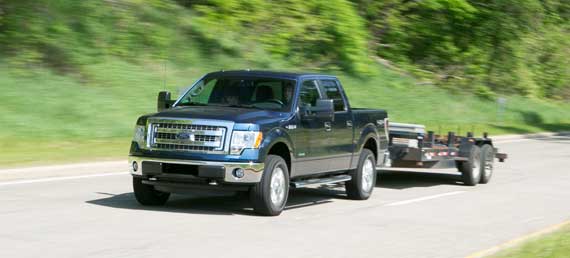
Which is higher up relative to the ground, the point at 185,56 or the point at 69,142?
the point at 185,56

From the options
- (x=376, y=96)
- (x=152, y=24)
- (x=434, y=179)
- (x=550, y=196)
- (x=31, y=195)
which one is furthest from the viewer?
(x=376, y=96)

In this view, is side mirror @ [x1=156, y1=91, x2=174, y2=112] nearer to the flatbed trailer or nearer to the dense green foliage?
the flatbed trailer

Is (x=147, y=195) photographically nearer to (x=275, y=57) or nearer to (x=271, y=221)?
(x=271, y=221)

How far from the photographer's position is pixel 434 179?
18.6 m

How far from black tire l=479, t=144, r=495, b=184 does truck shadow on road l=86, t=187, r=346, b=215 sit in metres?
3.77

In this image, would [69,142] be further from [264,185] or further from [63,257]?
[63,257]

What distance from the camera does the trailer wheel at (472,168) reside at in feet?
56.8

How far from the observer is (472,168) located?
17.4 metres

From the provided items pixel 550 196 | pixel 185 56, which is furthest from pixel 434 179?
pixel 185 56

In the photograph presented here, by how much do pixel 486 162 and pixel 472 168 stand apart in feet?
2.24

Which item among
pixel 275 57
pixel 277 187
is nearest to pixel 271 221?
pixel 277 187

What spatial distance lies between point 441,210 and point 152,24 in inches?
741

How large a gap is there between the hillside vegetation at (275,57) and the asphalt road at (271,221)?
4.34 m

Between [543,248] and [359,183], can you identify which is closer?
[543,248]
